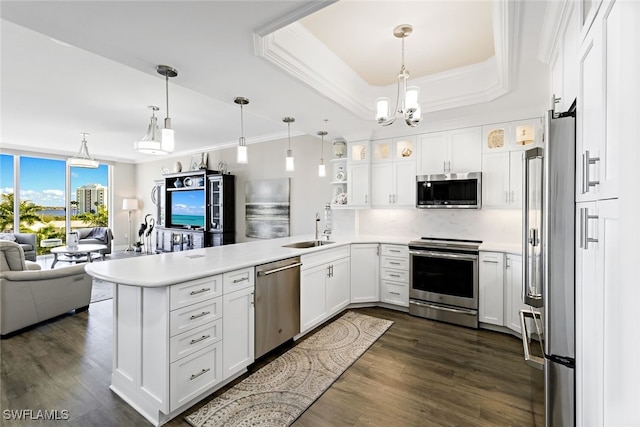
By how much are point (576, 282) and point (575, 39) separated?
1.18 meters

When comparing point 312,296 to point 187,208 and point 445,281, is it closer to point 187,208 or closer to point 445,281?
point 445,281

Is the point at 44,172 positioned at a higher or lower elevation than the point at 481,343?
higher

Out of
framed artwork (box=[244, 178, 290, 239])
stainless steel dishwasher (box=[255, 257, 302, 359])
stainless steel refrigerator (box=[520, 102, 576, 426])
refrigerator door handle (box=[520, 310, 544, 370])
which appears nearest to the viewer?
stainless steel refrigerator (box=[520, 102, 576, 426])

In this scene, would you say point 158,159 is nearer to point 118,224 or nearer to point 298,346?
point 118,224

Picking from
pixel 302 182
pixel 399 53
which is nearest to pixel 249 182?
pixel 302 182

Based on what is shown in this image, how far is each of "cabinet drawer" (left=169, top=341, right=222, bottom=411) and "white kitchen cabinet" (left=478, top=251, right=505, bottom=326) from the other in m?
2.85

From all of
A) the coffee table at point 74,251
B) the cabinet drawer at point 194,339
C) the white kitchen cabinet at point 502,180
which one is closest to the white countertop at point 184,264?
the cabinet drawer at point 194,339

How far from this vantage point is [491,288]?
11.0ft

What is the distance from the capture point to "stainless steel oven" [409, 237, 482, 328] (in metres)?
3.44

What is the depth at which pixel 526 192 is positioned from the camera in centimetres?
177

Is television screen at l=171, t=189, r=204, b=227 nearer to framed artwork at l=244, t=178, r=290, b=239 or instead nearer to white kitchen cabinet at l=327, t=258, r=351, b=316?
framed artwork at l=244, t=178, r=290, b=239

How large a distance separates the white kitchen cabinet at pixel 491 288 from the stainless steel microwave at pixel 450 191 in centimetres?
67

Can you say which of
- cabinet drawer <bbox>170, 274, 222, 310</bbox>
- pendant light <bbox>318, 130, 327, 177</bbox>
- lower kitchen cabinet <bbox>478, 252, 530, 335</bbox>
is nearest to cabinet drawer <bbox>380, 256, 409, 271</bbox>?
lower kitchen cabinet <bbox>478, 252, 530, 335</bbox>

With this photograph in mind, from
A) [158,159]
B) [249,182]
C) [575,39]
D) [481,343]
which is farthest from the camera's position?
[158,159]
